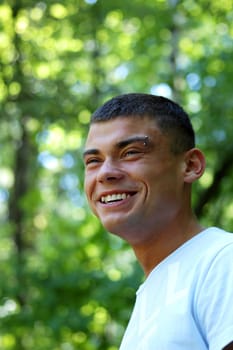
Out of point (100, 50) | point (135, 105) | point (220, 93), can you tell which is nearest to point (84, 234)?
point (220, 93)

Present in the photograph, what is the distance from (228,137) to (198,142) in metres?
0.31

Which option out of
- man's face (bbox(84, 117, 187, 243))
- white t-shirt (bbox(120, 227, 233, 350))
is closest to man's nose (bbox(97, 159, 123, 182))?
man's face (bbox(84, 117, 187, 243))

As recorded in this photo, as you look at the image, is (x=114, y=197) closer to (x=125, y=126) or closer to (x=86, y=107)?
(x=125, y=126)

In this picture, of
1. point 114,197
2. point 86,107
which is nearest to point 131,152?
point 114,197

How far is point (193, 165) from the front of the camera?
5.84 feet

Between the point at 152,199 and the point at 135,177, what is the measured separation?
7cm

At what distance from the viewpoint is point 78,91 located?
746 cm

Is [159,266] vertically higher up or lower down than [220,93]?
lower down

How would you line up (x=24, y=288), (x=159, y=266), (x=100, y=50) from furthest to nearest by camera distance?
1. (x=100, y=50)
2. (x=24, y=288)
3. (x=159, y=266)

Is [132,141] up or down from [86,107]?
down

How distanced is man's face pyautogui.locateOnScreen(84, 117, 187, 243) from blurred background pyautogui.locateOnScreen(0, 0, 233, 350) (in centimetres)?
421

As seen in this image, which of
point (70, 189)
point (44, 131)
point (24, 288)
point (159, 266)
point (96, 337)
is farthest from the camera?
point (70, 189)

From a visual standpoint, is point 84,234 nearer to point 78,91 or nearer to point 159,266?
point 78,91

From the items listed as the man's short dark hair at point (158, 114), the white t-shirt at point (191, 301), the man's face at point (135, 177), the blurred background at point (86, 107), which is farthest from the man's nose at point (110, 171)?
the blurred background at point (86, 107)
